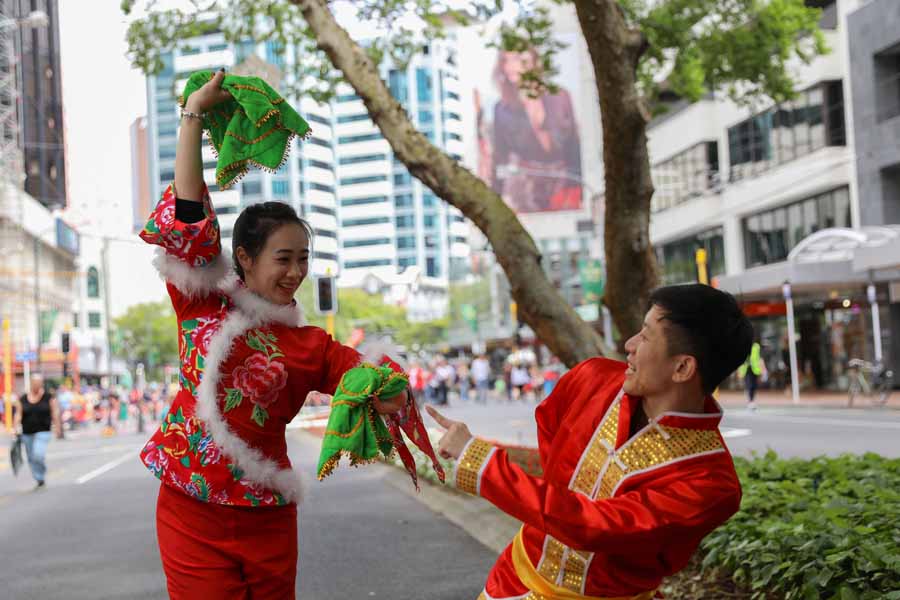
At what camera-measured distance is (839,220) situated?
1330 inches

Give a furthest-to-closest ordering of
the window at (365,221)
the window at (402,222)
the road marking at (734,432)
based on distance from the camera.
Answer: the window at (402,222)
the window at (365,221)
the road marking at (734,432)

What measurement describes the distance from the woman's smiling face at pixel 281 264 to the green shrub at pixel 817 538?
2.71 meters

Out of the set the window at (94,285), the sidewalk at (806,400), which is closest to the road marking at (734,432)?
the sidewalk at (806,400)

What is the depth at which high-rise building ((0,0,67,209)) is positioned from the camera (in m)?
77.0

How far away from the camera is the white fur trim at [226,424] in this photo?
322 cm

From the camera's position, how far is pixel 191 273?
10.8ft

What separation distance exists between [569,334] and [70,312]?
7743 cm

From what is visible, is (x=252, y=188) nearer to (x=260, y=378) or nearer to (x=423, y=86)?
(x=423, y=86)

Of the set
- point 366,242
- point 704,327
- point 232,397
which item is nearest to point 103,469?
point 232,397

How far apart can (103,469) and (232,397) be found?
17485mm

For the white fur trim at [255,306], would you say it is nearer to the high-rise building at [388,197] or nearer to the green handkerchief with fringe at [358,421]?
the green handkerchief with fringe at [358,421]

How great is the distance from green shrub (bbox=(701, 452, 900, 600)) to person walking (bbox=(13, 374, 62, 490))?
12.0 m

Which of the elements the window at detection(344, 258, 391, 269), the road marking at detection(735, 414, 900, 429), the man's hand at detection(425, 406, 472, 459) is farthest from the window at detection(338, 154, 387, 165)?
the man's hand at detection(425, 406, 472, 459)

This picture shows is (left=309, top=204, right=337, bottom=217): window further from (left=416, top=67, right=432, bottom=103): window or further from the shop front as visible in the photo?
the shop front
